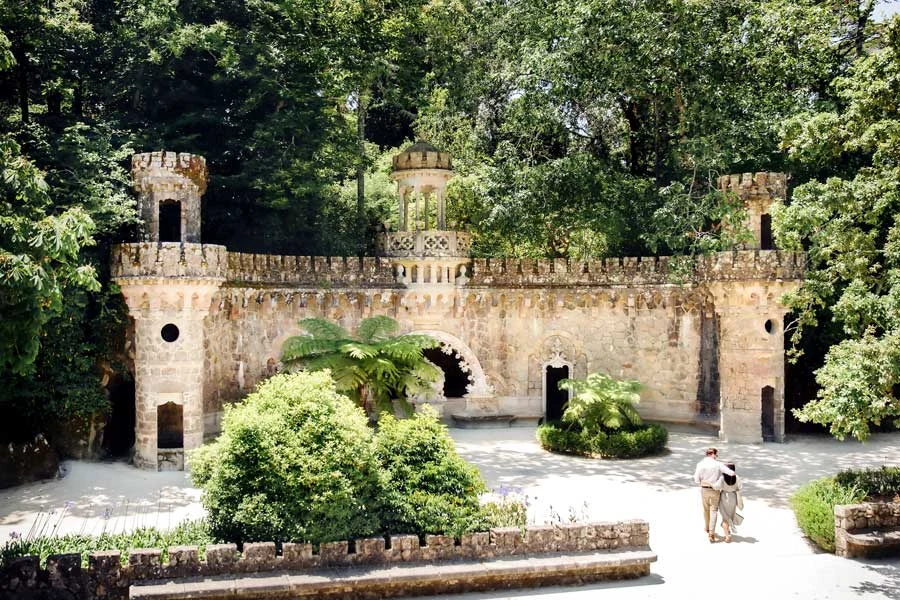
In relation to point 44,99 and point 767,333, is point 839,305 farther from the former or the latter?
point 44,99

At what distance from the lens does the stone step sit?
41.5 ft

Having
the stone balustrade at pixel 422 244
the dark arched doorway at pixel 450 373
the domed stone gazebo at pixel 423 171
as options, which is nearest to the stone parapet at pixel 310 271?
the stone balustrade at pixel 422 244

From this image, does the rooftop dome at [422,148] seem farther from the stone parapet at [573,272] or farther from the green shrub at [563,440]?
the green shrub at [563,440]

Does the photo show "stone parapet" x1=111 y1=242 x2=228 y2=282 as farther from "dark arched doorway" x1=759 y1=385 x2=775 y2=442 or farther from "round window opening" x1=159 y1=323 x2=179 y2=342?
"dark arched doorway" x1=759 y1=385 x2=775 y2=442

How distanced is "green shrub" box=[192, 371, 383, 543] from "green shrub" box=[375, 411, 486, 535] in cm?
35

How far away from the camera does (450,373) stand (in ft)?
101

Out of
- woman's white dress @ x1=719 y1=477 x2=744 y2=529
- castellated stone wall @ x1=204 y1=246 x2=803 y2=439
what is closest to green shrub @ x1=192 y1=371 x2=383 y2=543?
woman's white dress @ x1=719 y1=477 x2=744 y2=529

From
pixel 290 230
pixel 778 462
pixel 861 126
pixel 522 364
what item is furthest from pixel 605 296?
pixel 861 126

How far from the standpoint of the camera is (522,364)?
29188 mm

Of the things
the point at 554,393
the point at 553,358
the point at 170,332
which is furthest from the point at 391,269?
the point at 170,332

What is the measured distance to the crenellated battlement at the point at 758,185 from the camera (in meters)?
25.1

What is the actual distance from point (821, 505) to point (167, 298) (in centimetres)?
1631

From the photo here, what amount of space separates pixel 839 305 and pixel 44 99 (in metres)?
24.3

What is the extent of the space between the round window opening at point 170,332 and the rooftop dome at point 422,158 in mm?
9275
